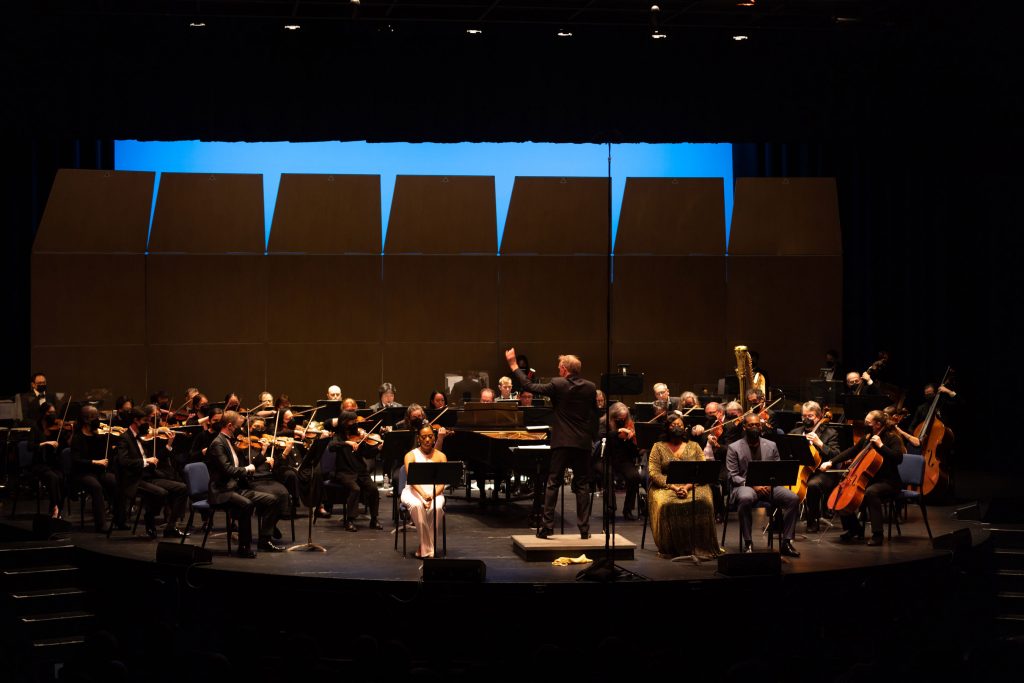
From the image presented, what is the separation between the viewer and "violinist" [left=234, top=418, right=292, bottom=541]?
32.9 ft

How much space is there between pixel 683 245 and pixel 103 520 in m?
9.89

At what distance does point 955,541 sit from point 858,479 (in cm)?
98

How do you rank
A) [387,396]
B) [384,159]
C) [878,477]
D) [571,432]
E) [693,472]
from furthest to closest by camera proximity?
[384,159] < [387,396] < [878,477] < [571,432] < [693,472]

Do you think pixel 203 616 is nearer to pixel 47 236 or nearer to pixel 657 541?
pixel 657 541

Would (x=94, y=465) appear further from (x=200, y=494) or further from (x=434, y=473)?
(x=434, y=473)

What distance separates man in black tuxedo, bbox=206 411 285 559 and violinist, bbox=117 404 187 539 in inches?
32.1

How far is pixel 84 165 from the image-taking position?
715 inches

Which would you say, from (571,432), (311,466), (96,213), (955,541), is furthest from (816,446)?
(96,213)

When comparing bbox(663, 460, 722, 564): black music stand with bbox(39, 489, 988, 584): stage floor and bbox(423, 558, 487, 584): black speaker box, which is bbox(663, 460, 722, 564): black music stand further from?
bbox(423, 558, 487, 584): black speaker box

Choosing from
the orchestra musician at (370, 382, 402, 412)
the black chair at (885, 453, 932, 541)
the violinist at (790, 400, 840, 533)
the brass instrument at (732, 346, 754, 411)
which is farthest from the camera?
the brass instrument at (732, 346, 754, 411)

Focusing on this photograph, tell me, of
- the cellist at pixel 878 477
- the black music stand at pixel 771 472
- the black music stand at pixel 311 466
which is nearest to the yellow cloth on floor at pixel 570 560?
the black music stand at pixel 771 472

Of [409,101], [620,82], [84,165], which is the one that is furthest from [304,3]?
[84,165]

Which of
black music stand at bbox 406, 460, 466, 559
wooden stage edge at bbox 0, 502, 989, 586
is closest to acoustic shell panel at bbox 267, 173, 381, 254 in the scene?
wooden stage edge at bbox 0, 502, 989, 586

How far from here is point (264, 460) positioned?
10.3 meters
